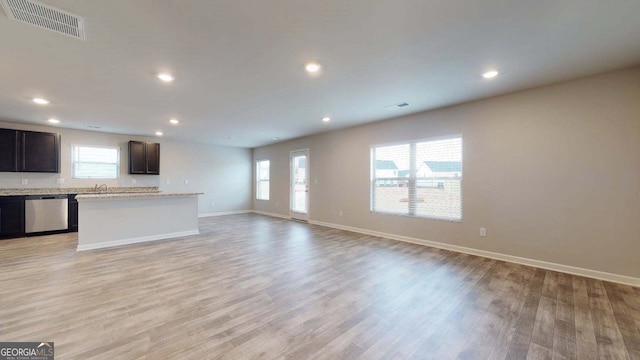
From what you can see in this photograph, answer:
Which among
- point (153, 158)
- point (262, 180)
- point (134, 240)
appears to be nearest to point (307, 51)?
point (134, 240)

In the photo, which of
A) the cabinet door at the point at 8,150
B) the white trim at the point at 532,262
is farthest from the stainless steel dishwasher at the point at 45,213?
the white trim at the point at 532,262

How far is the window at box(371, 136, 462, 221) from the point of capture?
14.3 ft

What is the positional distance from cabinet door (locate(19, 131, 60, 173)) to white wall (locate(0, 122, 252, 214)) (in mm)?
262

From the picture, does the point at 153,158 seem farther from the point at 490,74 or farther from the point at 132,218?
the point at 490,74

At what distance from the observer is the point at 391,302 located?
249 centimetres

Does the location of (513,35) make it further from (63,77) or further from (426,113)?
(63,77)

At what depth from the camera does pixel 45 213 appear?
216 inches

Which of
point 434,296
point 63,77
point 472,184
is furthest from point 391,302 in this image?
point 63,77

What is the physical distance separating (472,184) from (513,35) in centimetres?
241

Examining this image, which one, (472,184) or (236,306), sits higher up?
(472,184)

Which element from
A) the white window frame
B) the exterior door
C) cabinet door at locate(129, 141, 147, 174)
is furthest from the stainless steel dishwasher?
the exterior door

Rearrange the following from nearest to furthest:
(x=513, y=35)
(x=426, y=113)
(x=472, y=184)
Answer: (x=513, y=35), (x=472, y=184), (x=426, y=113)

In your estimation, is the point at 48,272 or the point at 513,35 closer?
the point at 513,35

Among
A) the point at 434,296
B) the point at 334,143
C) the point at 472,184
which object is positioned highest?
the point at 334,143
